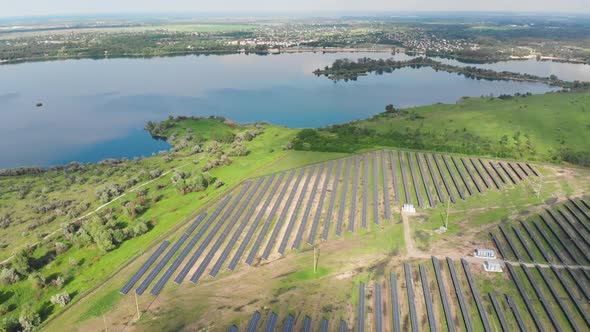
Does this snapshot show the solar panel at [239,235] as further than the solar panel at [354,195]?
No

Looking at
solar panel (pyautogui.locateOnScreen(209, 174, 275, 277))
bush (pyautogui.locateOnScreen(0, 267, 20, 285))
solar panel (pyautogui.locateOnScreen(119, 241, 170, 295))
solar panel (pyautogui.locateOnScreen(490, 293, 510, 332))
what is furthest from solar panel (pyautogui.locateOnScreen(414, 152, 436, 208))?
bush (pyautogui.locateOnScreen(0, 267, 20, 285))

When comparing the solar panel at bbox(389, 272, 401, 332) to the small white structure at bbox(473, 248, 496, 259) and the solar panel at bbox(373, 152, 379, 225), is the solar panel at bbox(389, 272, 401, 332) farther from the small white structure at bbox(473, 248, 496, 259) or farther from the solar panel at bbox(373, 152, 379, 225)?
the solar panel at bbox(373, 152, 379, 225)

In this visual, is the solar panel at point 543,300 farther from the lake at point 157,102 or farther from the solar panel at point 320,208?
the lake at point 157,102

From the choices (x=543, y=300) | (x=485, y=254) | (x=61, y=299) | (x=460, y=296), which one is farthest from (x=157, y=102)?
(x=543, y=300)

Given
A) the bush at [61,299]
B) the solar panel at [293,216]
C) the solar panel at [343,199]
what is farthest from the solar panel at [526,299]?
the bush at [61,299]

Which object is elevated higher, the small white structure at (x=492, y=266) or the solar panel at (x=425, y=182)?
the solar panel at (x=425, y=182)

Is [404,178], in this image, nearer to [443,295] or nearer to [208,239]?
[443,295]
